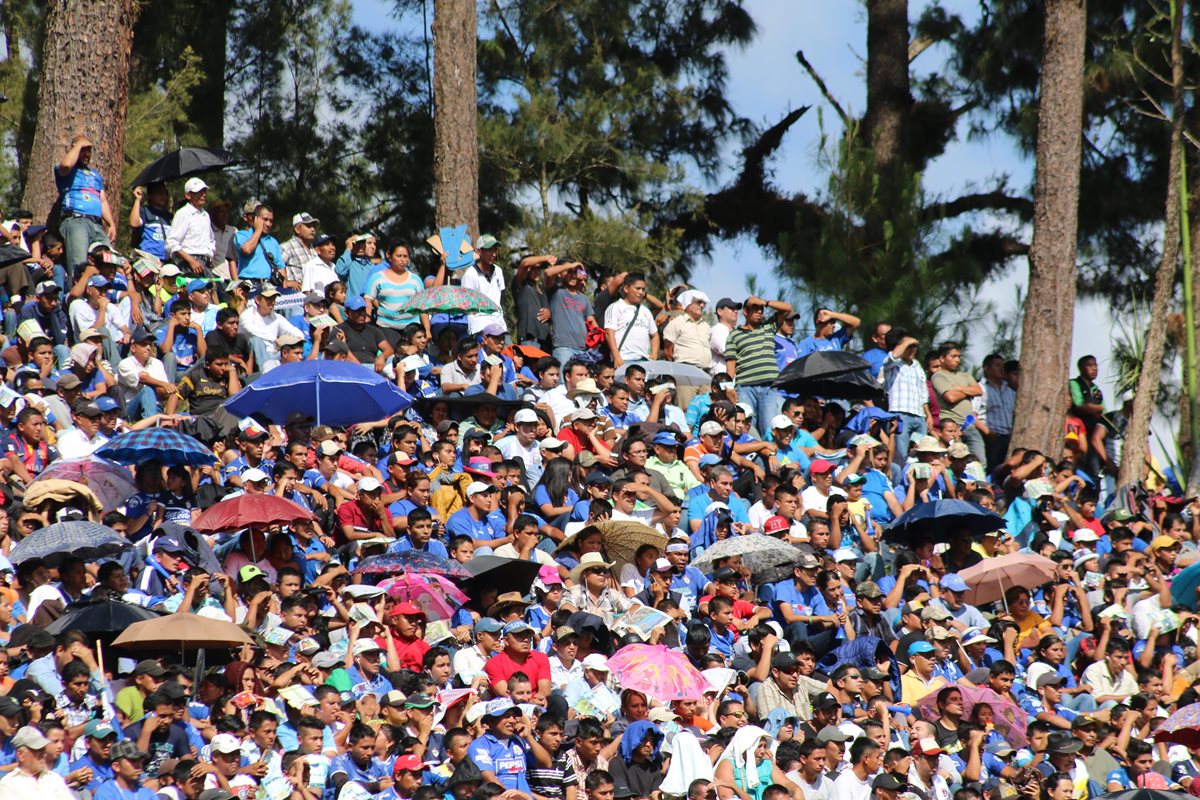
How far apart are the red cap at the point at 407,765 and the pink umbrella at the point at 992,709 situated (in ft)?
13.5

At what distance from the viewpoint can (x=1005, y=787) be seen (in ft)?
40.1

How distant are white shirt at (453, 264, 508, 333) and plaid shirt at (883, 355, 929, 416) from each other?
364 cm

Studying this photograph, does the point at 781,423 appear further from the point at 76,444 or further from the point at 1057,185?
the point at 76,444

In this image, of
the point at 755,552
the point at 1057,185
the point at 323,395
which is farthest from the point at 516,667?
the point at 1057,185

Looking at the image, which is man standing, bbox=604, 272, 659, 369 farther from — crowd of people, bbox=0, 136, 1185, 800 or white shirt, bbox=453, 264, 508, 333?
white shirt, bbox=453, 264, 508, 333

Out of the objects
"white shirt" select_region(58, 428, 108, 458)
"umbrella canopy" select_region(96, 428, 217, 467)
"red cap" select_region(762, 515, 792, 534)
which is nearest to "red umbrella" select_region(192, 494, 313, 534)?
"umbrella canopy" select_region(96, 428, 217, 467)

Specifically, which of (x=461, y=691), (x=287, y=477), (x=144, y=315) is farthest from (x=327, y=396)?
(x=461, y=691)

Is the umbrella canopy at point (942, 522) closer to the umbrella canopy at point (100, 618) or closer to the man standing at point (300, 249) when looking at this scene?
the man standing at point (300, 249)

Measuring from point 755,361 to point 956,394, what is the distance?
2.14 meters

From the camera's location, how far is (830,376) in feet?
53.7

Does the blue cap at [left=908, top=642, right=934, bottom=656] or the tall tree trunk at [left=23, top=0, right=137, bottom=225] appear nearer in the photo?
the blue cap at [left=908, top=642, right=934, bottom=656]

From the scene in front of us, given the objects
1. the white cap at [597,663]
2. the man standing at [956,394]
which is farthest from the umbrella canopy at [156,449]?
the man standing at [956,394]

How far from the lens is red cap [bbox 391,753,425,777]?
10.1 meters

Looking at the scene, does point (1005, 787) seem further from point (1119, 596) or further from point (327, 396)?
point (327, 396)
